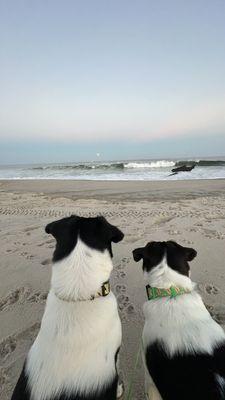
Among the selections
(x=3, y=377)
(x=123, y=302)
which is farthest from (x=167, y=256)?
(x=3, y=377)

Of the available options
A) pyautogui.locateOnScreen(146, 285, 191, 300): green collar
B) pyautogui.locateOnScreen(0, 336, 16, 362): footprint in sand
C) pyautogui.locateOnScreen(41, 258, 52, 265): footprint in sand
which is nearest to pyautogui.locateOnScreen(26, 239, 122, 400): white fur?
pyautogui.locateOnScreen(146, 285, 191, 300): green collar

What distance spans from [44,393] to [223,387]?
113 centimetres

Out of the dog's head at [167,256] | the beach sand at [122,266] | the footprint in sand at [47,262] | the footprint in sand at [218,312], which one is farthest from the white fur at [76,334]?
the footprint in sand at [47,262]

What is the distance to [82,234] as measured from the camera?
7.74 ft

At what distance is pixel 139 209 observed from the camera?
852 cm

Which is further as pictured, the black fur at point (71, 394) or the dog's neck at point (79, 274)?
the dog's neck at point (79, 274)

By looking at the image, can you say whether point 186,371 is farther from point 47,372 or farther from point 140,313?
point 140,313

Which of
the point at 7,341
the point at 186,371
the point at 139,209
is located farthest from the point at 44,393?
the point at 139,209

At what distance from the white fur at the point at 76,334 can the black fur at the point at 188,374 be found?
0.34 metres

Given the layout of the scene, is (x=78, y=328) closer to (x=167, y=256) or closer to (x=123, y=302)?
(x=167, y=256)

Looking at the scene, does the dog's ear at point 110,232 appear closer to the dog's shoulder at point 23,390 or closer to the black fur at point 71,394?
the black fur at point 71,394

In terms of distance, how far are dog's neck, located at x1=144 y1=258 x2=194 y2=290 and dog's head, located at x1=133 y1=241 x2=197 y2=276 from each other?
0.04 m

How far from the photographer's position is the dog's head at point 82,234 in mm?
2340

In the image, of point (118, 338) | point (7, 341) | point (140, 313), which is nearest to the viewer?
point (118, 338)
